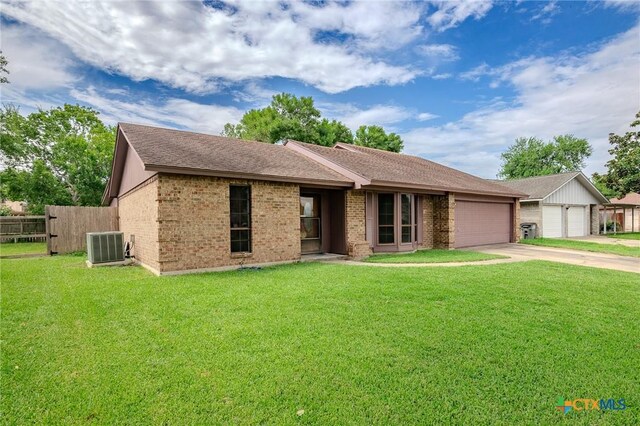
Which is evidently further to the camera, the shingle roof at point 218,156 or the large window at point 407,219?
the large window at point 407,219

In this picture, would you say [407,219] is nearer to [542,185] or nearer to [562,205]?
[542,185]

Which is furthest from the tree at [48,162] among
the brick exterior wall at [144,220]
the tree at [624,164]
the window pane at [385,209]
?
the tree at [624,164]

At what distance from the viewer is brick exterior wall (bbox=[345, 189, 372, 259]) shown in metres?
10.4

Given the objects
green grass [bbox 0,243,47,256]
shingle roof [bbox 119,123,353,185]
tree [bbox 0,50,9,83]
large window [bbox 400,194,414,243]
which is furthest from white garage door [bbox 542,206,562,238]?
tree [bbox 0,50,9,83]

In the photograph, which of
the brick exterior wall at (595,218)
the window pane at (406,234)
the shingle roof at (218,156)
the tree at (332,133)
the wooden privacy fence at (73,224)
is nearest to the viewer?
the shingle roof at (218,156)

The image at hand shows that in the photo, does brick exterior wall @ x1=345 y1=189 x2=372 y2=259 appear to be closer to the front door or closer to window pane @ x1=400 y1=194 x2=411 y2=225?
the front door

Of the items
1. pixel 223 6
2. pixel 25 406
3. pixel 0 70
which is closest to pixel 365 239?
pixel 223 6

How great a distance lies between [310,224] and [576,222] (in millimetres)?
20048

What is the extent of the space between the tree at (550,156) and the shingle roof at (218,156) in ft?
146

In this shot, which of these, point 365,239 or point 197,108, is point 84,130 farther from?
point 365,239

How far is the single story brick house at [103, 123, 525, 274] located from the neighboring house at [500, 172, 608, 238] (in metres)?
6.08

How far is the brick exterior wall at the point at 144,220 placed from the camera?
796cm

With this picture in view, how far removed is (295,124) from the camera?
27.8 metres

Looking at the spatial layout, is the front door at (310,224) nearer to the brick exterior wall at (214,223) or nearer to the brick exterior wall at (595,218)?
the brick exterior wall at (214,223)
